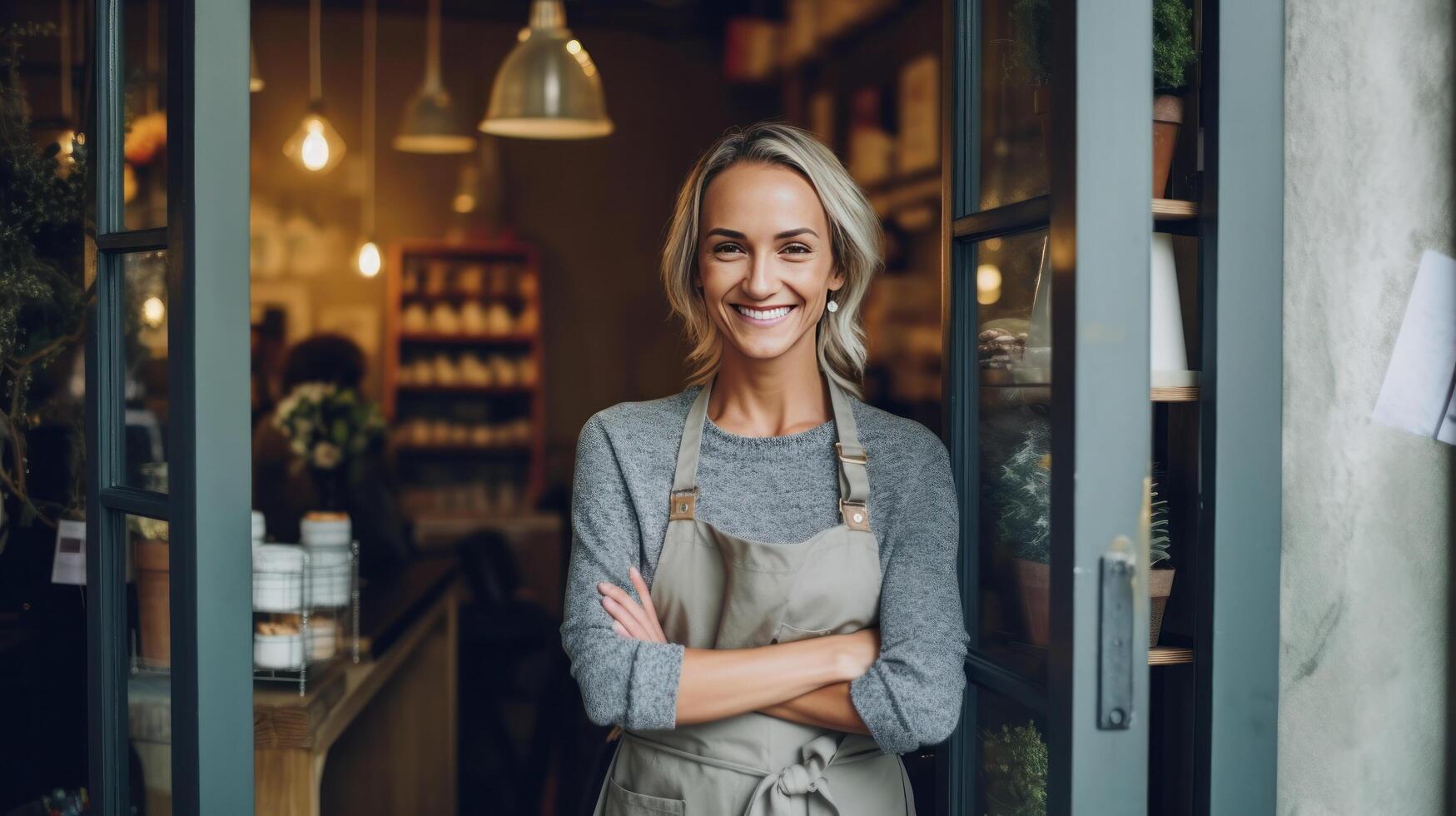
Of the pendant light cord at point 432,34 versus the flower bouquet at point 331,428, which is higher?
the pendant light cord at point 432,34

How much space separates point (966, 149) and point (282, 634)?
5.85ft

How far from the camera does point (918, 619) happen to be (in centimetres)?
168

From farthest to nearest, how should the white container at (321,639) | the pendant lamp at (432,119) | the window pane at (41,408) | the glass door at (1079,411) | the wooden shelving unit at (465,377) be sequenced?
1. the wooden shelving unit at (465,377)
2. the pendant lamp at (432,119)
3. the white container at (321,639)
4. the window pane at (41,408)
5. the glass door at (1079,411)

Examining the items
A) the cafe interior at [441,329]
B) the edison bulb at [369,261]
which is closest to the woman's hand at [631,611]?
the cafe interior at [441,329]

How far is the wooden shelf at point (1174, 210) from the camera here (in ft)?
5.64

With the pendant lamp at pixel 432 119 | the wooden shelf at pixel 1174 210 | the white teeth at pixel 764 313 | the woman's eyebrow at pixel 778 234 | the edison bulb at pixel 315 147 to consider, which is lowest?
the white teeth at pixel 764 313

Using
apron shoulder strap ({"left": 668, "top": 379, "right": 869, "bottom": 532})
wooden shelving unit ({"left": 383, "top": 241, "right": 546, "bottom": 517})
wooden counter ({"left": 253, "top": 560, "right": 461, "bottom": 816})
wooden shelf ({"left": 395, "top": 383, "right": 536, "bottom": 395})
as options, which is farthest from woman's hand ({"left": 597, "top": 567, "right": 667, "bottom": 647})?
wooden shelf ({"left": 395, "top": 383, "right": 536, "bottom": 395})

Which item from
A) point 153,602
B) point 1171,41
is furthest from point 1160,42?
point 153,602

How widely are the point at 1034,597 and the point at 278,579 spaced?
1.66 metres

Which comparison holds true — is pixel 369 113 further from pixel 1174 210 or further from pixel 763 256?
pixel 1174 210

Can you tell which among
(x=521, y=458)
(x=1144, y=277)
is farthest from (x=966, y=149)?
(x=521, y=458)

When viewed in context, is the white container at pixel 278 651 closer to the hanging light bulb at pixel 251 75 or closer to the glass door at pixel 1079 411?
the hanging light bulb at pixel 251 75

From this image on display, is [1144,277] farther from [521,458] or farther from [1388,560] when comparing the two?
[521,458]

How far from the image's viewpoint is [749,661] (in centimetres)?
168
